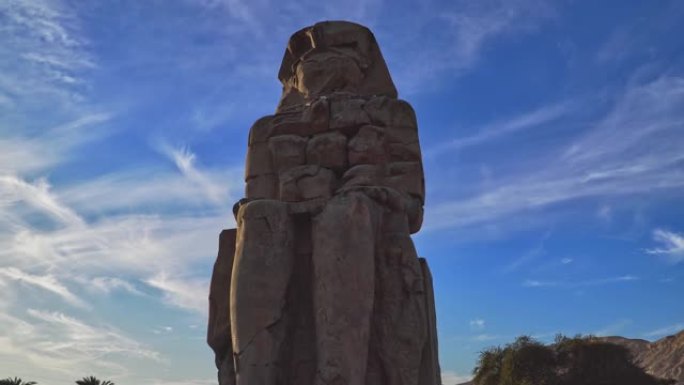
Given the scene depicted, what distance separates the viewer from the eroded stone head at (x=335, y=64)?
745 cm

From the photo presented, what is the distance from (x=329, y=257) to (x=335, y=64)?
98.3 inches

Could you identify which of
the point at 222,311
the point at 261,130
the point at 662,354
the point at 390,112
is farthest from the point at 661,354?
the point at 222,311

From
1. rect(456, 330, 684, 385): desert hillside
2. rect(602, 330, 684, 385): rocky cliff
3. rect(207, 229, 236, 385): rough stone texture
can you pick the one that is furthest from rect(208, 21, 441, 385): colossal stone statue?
rect(602, 330, 684, 385): rocky cliff

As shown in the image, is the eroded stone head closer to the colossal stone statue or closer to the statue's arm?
the colossal stone statue

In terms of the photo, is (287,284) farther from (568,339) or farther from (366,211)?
(568,339)

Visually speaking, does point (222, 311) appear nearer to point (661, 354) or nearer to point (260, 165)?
point (260, 165)

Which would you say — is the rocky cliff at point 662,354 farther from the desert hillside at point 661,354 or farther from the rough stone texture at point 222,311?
the rough stone texture at point 222,311

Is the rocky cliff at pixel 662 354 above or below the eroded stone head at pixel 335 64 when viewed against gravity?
below

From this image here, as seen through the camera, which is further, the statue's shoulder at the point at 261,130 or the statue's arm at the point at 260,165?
the statue's shoulder at the point at 261,130

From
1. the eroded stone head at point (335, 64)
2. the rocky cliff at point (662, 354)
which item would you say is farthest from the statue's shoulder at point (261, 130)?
the rocky cliff at point (662, 354)

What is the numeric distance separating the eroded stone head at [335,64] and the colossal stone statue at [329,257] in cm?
7

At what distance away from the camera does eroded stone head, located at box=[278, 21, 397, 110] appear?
24.5 feet

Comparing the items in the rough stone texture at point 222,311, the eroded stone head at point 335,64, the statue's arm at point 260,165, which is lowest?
the rough stone texture at point 222,311

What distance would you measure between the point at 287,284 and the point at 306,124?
71.1 inches
